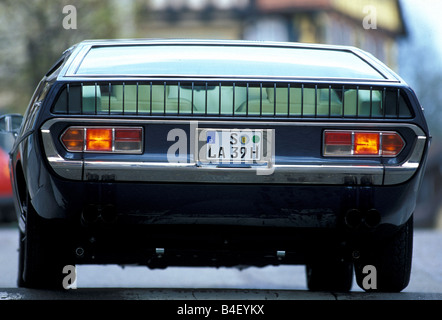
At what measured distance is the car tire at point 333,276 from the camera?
612 centimetres

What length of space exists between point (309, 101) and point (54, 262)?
1.54m

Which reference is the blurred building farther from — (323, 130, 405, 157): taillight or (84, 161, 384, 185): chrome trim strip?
(84, 161, 384, 185): chrome trim strip

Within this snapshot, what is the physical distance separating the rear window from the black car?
0.03 metres

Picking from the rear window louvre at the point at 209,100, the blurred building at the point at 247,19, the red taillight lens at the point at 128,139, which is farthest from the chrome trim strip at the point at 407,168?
the blurred building at the point at 247,19

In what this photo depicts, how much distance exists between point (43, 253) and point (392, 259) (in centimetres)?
178

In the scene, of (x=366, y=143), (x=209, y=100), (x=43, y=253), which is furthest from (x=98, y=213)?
(x=366, y=143)

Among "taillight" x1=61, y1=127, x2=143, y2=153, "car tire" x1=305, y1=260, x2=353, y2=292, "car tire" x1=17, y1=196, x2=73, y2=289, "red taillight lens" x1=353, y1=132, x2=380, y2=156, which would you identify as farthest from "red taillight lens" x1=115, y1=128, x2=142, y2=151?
"car tire" x1=305, y1=260, x2=353, y2=292

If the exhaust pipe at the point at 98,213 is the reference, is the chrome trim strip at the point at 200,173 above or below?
above

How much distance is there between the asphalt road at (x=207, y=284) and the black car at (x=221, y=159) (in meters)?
0.26

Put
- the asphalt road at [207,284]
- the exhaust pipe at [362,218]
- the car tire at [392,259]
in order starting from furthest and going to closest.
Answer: the car tire at [392,259], the asphalt road at [207,284], the exhaust pipe at [362,218]

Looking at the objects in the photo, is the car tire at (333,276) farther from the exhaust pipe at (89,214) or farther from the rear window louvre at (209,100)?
the exhaust pipe at (89,214)

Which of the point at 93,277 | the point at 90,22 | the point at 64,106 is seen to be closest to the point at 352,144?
the point at 64,106

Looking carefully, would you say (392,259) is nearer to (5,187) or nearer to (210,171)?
(210,171)

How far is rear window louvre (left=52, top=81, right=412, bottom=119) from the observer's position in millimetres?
4586
